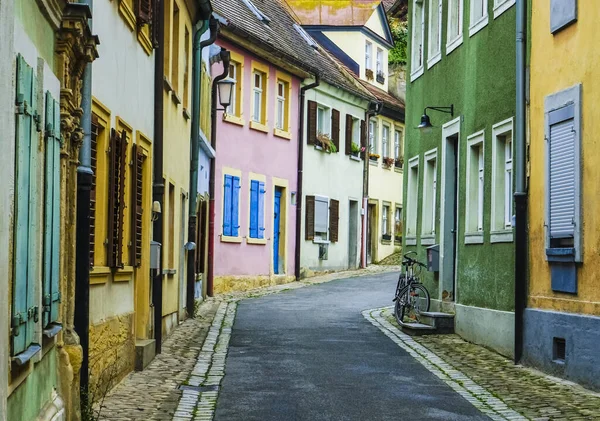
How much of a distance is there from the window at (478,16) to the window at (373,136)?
72.3 ft

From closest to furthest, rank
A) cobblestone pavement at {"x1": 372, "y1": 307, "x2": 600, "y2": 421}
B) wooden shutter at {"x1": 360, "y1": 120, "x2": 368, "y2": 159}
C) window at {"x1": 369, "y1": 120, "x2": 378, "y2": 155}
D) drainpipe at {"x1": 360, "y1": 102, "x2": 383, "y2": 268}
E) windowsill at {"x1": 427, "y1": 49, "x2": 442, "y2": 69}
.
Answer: cobblestone pavement at {"x1": 372, "y1": 307, "x2": 600, "y2": 421}, windowsill at {"x1": 427, "y1": 49, "x2": 442, "y2": 69}, wooden shutter at {"x1": 360, "y1": 120, "x2": 368, "y2": 159}, drainpipe at {"x1": 360, "y1": 102, "x2": 383, "y2": 268}, window at {"x1": 369, "y1": 120, "x2": 378, "y2": 155}

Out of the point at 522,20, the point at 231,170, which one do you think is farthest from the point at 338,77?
the point at 522,20

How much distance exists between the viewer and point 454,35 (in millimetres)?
20391

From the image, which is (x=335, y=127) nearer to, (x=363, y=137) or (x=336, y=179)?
(x=336, y=179)

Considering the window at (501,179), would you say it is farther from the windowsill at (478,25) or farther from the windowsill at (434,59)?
the windowsill at (434,59)

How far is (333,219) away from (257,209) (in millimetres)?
6182

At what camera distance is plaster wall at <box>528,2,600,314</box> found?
13250 millimetres

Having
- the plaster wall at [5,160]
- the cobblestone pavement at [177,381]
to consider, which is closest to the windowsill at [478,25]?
the cobblestone pavement at [177,381]

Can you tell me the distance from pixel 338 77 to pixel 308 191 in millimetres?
4490

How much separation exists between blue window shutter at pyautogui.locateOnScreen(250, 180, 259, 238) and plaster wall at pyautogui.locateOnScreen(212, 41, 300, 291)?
10.7 inches

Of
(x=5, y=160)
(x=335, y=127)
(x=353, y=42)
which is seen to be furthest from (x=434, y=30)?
(x=353, y=42)

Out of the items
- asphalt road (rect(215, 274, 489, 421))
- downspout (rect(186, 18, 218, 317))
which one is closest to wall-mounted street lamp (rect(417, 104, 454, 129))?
asphalt road (rect(215, 274, 489, 421))

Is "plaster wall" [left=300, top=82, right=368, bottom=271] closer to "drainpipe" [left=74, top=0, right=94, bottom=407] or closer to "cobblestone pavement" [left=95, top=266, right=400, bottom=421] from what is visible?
"cobblestone pavement" [left=95, top=266, right=400, bottom=421]

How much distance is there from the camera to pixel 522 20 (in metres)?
15.9
